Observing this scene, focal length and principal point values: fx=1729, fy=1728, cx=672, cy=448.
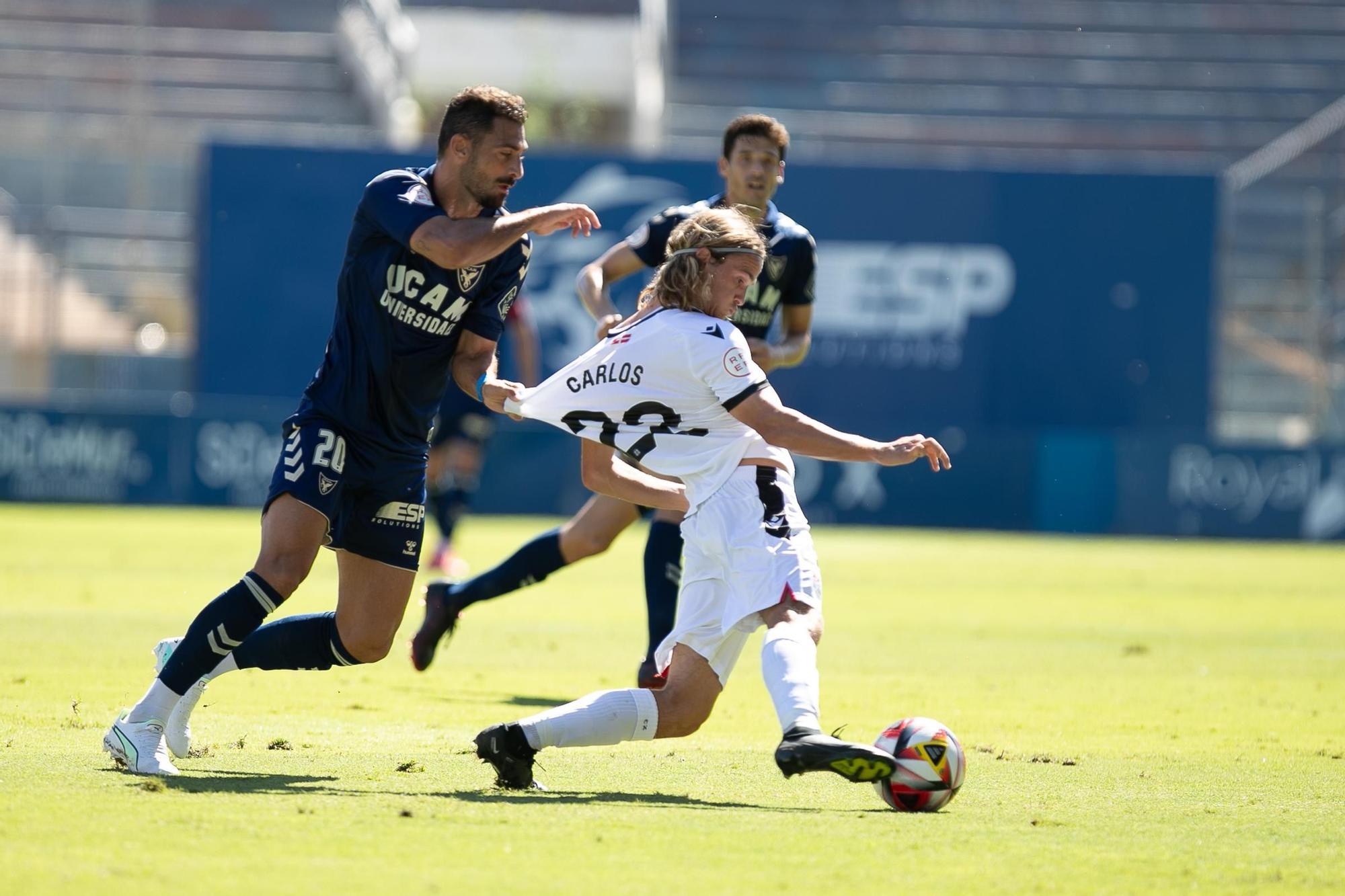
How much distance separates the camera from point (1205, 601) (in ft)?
45.4

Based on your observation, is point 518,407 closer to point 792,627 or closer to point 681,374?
point 681,374

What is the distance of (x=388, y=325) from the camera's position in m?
5.67

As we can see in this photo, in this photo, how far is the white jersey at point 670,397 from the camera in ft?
16.5

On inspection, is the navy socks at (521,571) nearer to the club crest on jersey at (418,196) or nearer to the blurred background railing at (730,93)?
the club crest on jersey at (418,196)

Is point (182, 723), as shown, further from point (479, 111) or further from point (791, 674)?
point (479, 111)

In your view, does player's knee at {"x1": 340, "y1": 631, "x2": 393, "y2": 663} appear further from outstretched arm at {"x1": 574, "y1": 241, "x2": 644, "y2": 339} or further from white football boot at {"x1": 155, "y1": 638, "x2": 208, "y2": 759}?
outstretched arm at {"x1": 574, "y1": 241, "x2": 644, "y2": 339}

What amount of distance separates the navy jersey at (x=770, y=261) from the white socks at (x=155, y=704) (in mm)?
3564

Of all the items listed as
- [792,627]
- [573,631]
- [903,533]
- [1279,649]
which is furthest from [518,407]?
[903,533]

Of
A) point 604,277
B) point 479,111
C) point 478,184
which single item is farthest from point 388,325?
point 604,277

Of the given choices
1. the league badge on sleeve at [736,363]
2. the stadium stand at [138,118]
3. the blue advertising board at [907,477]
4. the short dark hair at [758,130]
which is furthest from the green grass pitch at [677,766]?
the stadium stand at [138,118]

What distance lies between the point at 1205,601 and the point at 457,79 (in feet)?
70.4

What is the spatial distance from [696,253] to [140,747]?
2242 mm

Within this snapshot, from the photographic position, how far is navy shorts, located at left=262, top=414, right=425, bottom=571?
5492 millimetres

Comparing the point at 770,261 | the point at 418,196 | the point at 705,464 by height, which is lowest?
the point at 705,464
